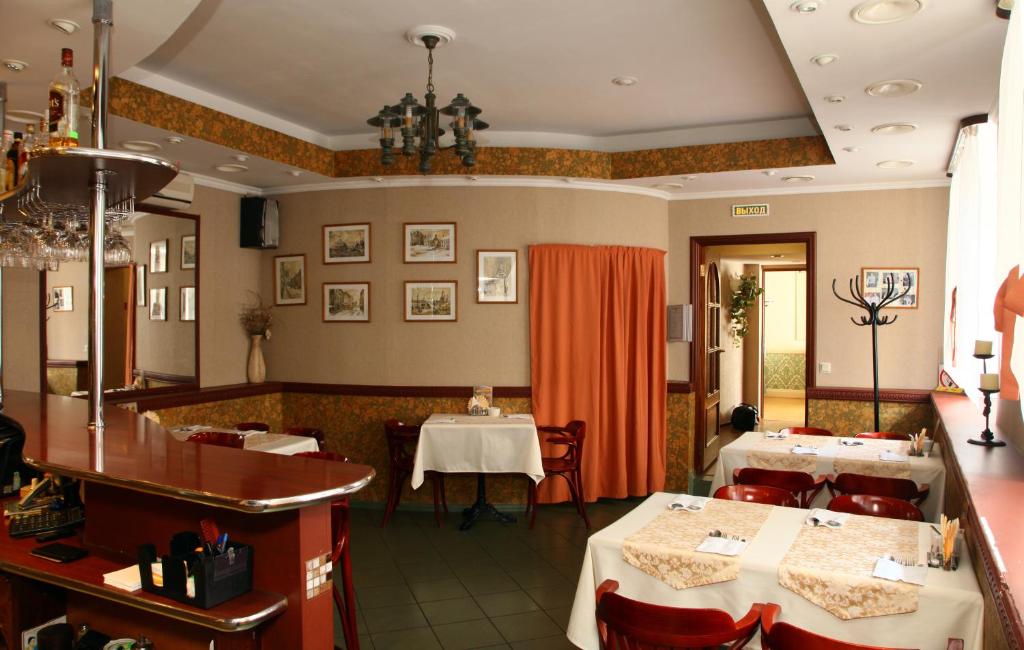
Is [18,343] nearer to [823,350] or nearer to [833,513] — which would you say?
[833,513]

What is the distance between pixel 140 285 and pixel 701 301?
17.5 feet

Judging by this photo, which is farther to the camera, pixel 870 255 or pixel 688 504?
pixel 870 255

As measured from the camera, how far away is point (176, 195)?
237 inches

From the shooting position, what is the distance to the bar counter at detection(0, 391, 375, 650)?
83.4 inches

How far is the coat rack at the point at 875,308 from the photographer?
650cm

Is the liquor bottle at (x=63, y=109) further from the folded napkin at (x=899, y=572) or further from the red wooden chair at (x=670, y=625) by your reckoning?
the folded napkin at (x=899, y=572)

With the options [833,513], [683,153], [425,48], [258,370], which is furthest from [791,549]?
[258,370]

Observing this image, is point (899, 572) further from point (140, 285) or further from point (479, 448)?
point (140, 285)

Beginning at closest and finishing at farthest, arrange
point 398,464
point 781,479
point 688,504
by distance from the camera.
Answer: point 688,504
point 781,479
point 398,464

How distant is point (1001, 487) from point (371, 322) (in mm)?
5190

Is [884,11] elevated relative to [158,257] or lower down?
elevated

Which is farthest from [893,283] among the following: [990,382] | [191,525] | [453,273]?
[191,525]

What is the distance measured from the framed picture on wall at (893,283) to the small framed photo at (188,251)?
244 inches

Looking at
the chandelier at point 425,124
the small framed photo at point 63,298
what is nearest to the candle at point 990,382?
the chandelier at point 425,124
